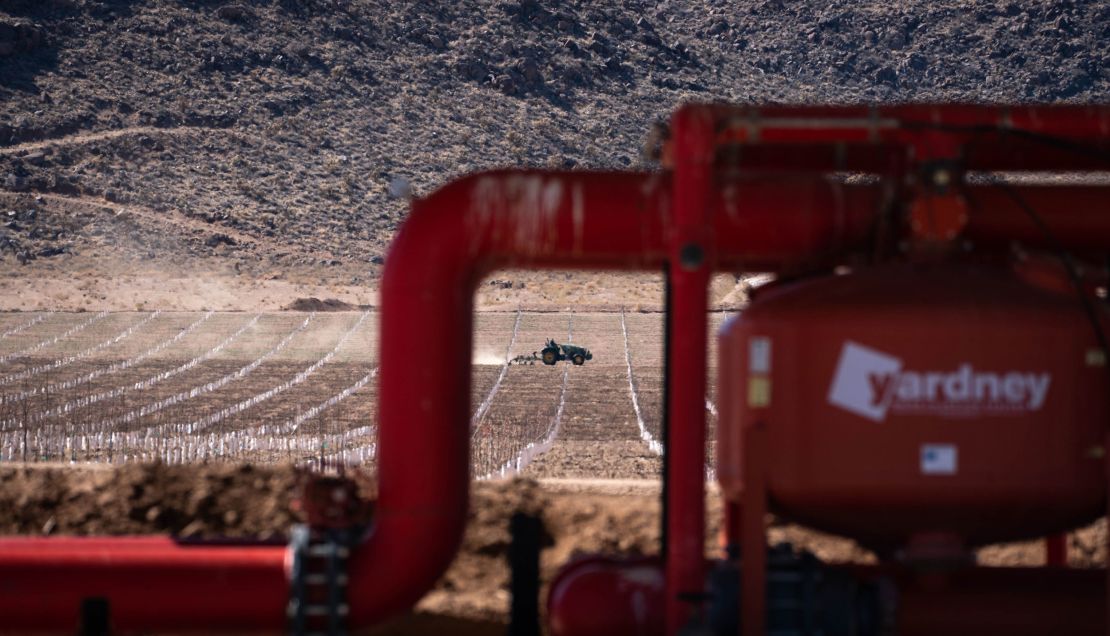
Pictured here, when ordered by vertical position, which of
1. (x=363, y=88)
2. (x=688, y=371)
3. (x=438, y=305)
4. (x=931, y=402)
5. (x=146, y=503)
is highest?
(x=363, y=88)

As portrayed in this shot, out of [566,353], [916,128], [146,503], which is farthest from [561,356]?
[916,128]

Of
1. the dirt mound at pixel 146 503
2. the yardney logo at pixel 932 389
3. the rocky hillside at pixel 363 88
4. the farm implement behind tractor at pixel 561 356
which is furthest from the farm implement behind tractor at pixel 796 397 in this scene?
the rocky hillside at pixel 363 88

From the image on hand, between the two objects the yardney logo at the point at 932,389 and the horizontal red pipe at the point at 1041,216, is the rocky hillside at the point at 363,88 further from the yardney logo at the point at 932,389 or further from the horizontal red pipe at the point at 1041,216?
the yardney logo at the point at 932,389

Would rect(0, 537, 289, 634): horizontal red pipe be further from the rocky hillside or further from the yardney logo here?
the rocky hillside

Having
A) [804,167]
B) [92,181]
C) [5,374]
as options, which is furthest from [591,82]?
[804,167]

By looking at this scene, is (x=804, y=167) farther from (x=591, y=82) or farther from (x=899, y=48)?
(x=899, y=48)

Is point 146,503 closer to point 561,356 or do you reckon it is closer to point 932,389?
point 932,389
